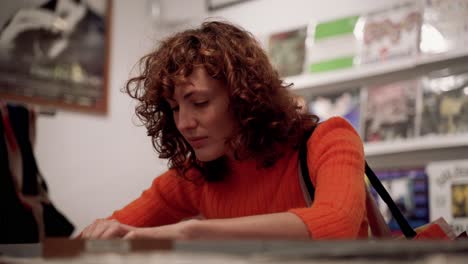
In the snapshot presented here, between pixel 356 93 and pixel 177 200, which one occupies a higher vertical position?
pixel 356 93

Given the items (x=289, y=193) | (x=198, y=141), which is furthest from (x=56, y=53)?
(x=289, y=193)

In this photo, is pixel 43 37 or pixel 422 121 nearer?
pixel 422 121

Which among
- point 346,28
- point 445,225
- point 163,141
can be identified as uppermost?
point 346,28

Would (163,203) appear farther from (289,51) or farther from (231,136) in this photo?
(289,51)

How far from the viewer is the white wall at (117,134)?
7.03 ft

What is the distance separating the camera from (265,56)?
1.05 meters

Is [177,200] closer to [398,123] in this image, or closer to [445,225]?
[445,225]

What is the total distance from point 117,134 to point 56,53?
1.47 feet

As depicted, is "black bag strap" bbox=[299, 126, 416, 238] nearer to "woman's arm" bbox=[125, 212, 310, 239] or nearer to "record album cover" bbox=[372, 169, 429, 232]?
"woman's arm" bbox=[125, 212, 310, 239]

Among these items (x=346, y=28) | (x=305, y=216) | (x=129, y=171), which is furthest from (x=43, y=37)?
(x=305, y=216)

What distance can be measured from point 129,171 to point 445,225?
1.73m

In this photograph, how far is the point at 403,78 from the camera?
5.86 feet

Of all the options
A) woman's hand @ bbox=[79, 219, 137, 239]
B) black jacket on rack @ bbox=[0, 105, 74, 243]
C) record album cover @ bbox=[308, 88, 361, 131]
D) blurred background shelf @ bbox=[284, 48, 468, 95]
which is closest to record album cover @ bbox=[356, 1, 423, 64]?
blurred background shelf @ bbox=[284, 48, 468, 95]

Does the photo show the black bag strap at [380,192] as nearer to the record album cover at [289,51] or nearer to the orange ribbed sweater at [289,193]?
the orange ribbed sweater at [289,193]
